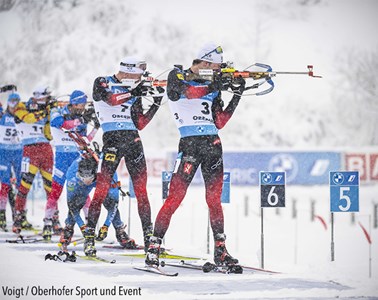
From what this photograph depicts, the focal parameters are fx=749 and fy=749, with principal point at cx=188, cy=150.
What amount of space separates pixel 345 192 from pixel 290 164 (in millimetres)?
18409

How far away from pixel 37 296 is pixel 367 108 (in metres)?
50.4

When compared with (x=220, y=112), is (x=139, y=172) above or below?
below

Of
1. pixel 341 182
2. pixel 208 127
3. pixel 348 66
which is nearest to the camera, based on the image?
pixel 208 127

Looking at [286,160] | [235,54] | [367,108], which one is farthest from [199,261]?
[235,54]

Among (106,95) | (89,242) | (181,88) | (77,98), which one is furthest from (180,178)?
(77,98)

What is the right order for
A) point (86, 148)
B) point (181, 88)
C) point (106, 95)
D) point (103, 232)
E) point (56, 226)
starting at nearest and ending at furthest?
point (181, 88) → point (106, 95) → point (86, 148) → point (103, 232) → point (56, 226)

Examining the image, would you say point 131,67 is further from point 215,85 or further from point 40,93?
point 40,93

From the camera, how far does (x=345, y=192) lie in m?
10.4

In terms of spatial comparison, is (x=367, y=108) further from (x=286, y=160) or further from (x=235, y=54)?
(x=286, y=160)

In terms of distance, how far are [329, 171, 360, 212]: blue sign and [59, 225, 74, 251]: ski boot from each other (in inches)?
141

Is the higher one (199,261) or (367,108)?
(367,108)

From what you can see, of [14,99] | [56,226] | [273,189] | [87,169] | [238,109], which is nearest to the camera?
[87,169]

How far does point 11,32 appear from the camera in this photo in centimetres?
6312

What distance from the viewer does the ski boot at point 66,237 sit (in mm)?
9078
